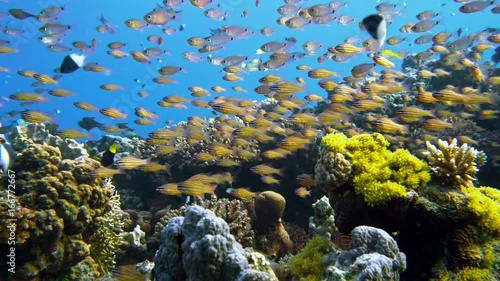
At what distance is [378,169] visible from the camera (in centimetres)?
442

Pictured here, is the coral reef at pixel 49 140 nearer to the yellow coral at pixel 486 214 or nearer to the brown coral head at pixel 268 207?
the brown coral head at pixel 268 207

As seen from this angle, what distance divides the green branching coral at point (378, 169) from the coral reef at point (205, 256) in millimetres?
1908

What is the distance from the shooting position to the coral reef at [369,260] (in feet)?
9.20

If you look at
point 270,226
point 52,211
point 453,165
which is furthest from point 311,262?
point 52,211

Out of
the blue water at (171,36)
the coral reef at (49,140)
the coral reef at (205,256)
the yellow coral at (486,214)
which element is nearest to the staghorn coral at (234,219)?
the coral reef at (205,256)

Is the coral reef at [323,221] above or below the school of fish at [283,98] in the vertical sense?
below

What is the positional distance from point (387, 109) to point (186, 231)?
948cm

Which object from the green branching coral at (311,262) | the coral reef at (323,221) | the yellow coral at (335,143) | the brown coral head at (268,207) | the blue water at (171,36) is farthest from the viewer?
the blue water at (171,36)

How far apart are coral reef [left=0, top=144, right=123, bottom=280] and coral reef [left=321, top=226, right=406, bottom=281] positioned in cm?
422

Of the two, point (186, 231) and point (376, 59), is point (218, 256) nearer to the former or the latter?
point (186, 231)

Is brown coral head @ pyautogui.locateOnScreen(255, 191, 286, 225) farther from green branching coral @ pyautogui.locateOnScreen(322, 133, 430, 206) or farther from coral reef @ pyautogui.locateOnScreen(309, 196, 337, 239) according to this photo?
green branching coral @ pyautogui.locateOnScreen(322, 133, 430, 206)

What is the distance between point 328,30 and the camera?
10994cm

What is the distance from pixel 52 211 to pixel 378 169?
4.96 m

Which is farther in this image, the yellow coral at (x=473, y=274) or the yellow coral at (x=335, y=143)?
the yellow coral at (x=335, y=143)
